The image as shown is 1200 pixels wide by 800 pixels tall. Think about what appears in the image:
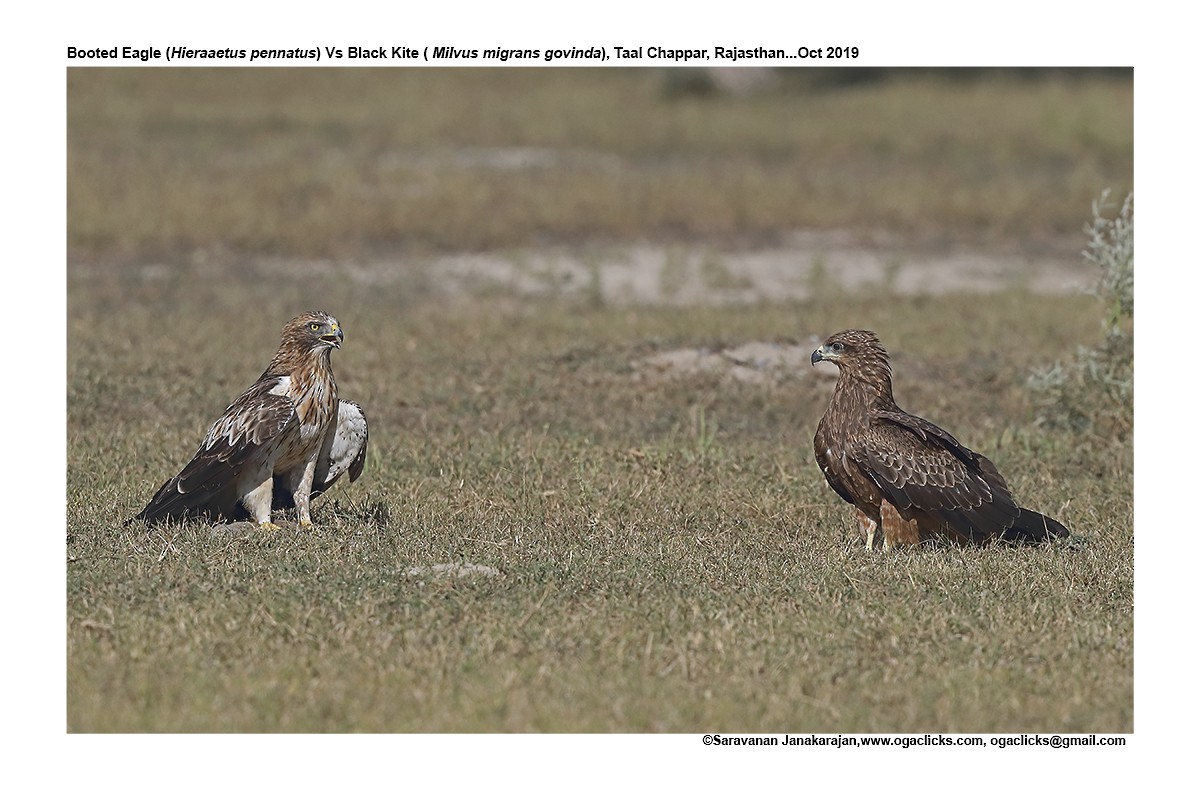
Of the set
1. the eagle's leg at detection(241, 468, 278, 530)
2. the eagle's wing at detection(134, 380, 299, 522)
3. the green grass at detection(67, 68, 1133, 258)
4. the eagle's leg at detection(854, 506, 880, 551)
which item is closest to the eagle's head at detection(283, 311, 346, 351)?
the eagle's wing at detection(134, 380, 299, 522)

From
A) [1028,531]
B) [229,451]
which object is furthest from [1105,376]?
[229,451]

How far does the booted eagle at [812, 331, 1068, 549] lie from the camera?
8.50m

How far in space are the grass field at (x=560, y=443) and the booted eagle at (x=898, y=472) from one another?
25 cm

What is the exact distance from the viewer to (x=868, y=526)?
888 centimetres

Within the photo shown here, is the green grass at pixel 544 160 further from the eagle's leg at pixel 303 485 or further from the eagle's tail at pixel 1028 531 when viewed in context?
the eagle's tail at pixel 1028 531

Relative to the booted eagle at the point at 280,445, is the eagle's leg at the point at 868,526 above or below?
below

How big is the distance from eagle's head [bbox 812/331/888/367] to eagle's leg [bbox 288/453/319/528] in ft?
9.41

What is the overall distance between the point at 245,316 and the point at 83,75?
1522 cm

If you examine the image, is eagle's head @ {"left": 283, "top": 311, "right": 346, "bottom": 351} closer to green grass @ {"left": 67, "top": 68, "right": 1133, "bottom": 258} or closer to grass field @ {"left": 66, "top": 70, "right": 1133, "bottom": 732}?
grass field @ {"left": 66, "top": 70, "right": 1133, "bottom": 732}

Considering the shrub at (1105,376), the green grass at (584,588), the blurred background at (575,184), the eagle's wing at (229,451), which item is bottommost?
the green grass at (584,588)

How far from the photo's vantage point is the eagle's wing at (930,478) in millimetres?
8477

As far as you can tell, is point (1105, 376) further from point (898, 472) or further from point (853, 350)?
point (898, 472)

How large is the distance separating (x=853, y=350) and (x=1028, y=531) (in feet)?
4.58

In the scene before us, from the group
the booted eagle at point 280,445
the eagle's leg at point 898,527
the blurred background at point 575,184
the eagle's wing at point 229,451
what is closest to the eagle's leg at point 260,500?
the booted eagle at point 280,445
